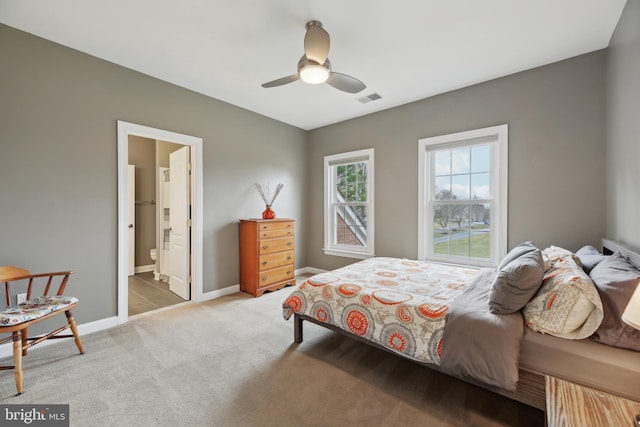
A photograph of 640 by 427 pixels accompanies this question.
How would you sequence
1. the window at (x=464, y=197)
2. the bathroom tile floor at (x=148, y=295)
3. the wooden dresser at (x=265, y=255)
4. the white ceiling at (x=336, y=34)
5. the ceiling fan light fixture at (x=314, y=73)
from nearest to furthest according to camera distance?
the white ceiling at (x=336, y=34)
the ceiling fan light fixture at (x=314, y=73)
the window at (x=464, y=197)
the bathroom tile floor at (x=148, y=295)
the wooden dresser at (x=265, y=255)

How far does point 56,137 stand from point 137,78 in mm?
1053

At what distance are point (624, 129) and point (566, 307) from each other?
176cm

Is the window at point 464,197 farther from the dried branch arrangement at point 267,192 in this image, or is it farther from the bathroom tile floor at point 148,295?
the bathroom tile floor at point 148,295

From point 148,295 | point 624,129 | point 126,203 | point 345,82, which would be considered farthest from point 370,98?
point 148,295

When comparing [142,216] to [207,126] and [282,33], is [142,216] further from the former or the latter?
[282,33]

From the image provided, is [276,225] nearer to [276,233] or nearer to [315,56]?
[276,233]

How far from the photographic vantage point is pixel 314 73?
7.27 ft

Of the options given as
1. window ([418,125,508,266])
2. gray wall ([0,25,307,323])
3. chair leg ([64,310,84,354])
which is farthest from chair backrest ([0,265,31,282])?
window ([418,125,508,266])

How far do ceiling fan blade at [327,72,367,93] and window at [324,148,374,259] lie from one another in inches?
72.0

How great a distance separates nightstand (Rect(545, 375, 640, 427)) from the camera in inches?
37.5

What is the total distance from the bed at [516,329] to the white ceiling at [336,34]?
1.93m

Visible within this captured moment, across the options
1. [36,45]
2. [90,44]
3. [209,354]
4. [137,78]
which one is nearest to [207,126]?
[137,78]

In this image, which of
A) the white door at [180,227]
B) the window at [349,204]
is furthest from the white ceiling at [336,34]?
the window at [349,204]

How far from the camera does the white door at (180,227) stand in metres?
3.67
